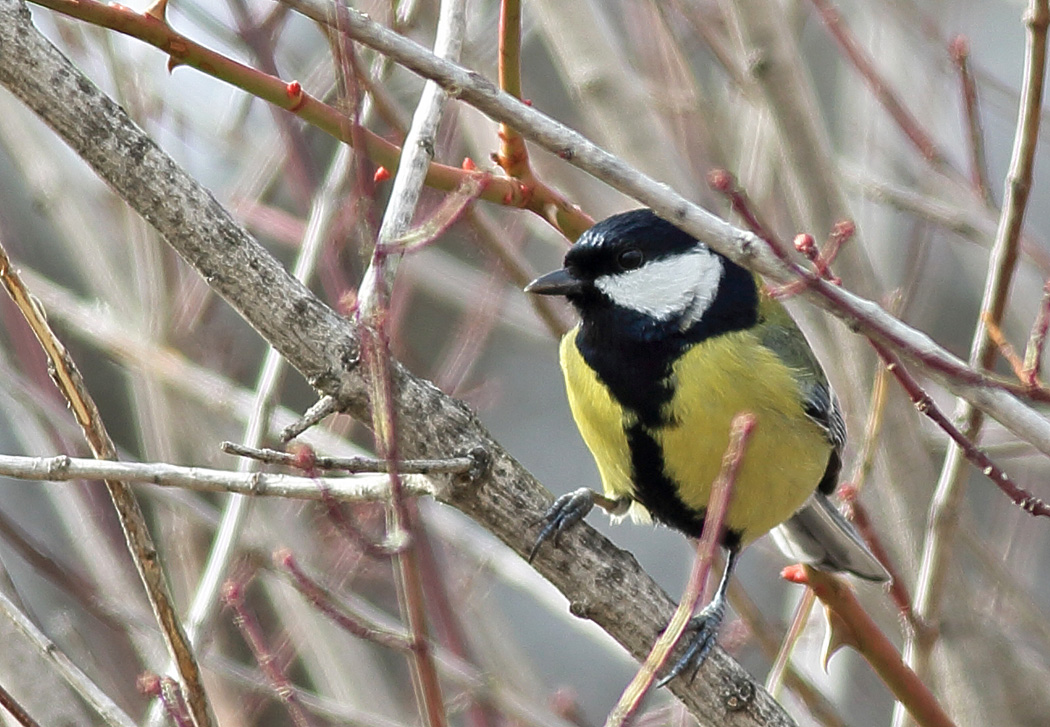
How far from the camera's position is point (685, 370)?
2.26m

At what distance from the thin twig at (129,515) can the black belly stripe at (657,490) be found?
1091 mm

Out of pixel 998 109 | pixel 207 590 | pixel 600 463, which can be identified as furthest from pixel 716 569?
pixel 998 109

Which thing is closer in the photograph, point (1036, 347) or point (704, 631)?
point (1036, 347)

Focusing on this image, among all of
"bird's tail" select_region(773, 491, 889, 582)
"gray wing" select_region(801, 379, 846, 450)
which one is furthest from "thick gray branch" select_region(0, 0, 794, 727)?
"bird's tail" select_region(773, 491, 889, 582)

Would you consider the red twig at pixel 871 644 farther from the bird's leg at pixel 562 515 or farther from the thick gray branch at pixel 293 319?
the bird's leg at pixel 562 515

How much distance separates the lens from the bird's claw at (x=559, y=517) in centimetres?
173

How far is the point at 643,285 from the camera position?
7.70ft

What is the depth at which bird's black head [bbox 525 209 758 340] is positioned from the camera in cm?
229

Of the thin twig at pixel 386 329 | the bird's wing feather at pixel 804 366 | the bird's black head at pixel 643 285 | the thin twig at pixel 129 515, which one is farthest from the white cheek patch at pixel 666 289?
the thin twig at pixel 129 515

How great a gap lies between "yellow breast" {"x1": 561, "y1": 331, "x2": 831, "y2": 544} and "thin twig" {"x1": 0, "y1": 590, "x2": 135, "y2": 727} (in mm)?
1143

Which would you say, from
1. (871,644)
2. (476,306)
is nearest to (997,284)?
(871,644)

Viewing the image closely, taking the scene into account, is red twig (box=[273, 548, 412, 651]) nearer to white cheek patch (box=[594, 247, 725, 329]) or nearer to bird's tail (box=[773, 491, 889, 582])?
white cheek patch (box=[594, 247, 725, 329])

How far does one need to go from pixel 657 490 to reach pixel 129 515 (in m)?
1.19

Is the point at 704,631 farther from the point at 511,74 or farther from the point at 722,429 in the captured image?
the point at 511,74
